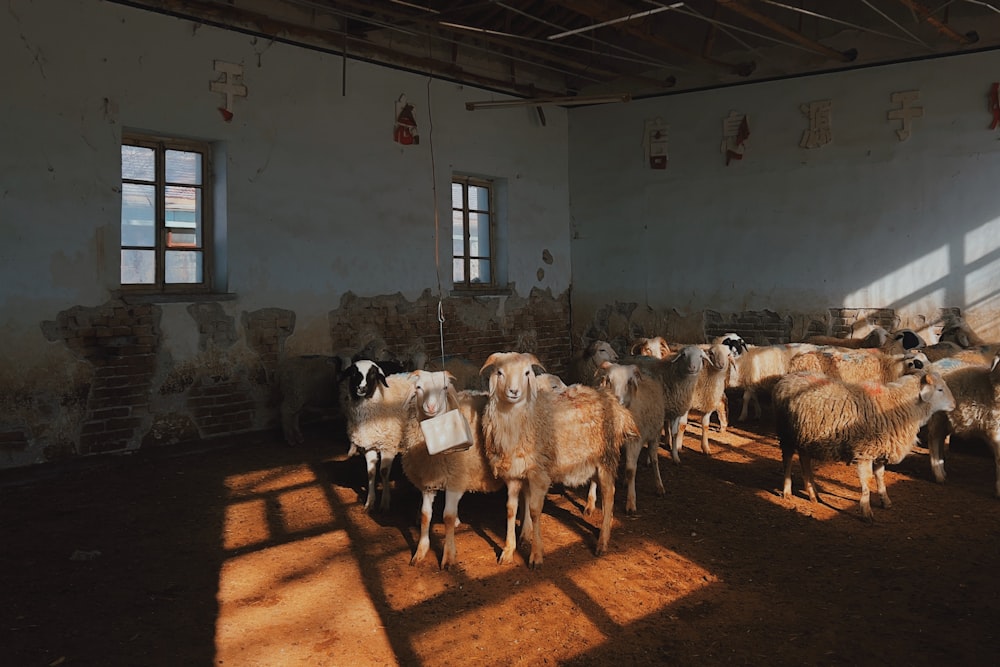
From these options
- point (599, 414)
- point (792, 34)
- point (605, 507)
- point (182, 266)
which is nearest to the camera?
point (605, 507)

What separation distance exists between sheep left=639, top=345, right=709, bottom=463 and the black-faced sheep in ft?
1.86

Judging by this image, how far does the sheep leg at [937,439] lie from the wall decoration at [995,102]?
185 inches

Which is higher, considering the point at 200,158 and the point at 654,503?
the point at 200,158

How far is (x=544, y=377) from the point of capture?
6.02 m

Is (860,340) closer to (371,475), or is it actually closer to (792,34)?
(792,34)

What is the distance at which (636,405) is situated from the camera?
6.06 metres

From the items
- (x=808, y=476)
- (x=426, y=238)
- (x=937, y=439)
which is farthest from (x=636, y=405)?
(x=426, y=238)

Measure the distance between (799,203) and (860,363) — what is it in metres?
3.59

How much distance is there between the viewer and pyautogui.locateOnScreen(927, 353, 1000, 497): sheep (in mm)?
6066

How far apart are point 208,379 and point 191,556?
3411 mm

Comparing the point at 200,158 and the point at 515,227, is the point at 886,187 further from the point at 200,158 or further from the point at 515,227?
the point at 200,158

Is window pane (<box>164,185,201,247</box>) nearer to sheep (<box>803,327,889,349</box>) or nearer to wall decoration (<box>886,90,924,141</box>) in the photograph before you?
sheep (<box>803,327,889,349</box>)

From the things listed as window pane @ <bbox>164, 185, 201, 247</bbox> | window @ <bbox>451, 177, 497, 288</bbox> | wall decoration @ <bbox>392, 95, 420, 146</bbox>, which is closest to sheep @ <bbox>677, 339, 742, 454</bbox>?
window @ <bbox>451, 177, 497, 288</bbox>

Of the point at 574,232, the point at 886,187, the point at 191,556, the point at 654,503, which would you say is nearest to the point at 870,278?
the point at 886,187
